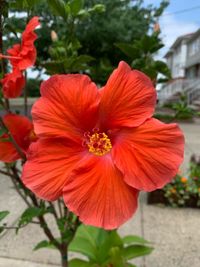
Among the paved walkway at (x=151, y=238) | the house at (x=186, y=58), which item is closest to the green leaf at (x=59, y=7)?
the paved walkway at (x=151, y=238)

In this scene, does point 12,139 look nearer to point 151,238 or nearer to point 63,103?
point 63,103

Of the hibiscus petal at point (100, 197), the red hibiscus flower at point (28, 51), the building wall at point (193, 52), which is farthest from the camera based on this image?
the building wall at point (193, 52)

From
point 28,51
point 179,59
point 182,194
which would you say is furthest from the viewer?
point 179,59

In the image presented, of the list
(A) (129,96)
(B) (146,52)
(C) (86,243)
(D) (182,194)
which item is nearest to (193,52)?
(D) (182,194)

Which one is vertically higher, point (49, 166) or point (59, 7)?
point (59, 7)

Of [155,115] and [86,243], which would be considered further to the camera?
[86,243]

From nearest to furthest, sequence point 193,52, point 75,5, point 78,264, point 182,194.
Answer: point 75,5 → point 78,264 → point 182,194 → point 193,52

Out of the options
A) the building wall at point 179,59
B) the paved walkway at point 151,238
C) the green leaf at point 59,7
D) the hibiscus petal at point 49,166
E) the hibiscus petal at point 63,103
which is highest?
the green leaf at point 59,7

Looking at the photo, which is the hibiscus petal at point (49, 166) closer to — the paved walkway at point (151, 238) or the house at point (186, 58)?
the paved walkway at point (151, 238)

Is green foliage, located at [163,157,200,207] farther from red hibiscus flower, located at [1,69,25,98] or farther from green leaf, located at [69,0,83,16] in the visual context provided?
red hibiscus flower, located at [1,69,25,98]

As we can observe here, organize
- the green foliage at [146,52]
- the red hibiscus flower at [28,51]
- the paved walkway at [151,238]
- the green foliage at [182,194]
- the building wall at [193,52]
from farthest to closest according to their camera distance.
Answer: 1. the building wall at [193,52]
2. the green foliage at [182,194]
3. the paved walkway at [151,238]
4. the green foliage at [146,52]
5. the red hibiscus flower at [28,51]
